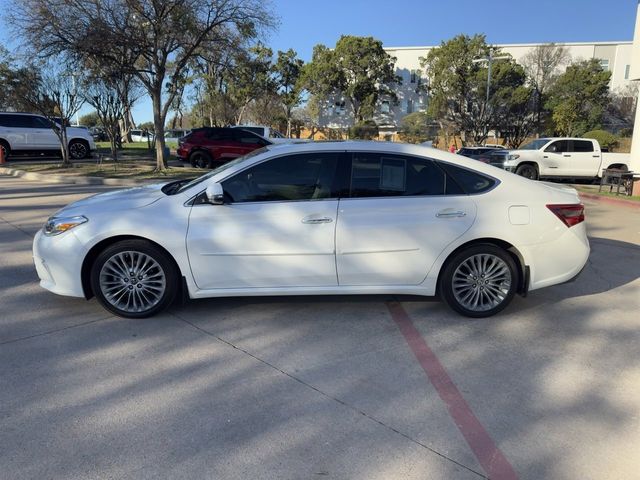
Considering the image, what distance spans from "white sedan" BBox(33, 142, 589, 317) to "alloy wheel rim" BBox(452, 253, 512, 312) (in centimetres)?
1

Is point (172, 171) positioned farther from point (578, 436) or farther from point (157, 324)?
point (578, 436)

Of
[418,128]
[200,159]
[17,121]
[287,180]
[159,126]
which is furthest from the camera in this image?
[418,128]

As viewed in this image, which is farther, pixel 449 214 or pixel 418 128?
pixel 418 128

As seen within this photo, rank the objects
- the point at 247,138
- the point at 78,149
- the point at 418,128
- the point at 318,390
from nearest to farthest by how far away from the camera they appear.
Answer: the point at 318,390, the point at 247,138, the point at 78,149, the point at 418,128

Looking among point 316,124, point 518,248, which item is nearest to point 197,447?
point 518,248

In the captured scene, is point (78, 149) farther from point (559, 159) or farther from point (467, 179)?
point (467, 179)

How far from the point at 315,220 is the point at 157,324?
1.64 meters

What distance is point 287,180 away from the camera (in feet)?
14.4

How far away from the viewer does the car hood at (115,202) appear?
431 cm

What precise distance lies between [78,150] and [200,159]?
6.95 meters

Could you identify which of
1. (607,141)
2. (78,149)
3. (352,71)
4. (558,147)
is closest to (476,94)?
(352,71)

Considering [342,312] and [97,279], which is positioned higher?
[97,279]

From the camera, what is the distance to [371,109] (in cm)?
5347

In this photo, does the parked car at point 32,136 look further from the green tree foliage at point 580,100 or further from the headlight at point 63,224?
the green tree foliage at point 580,100
